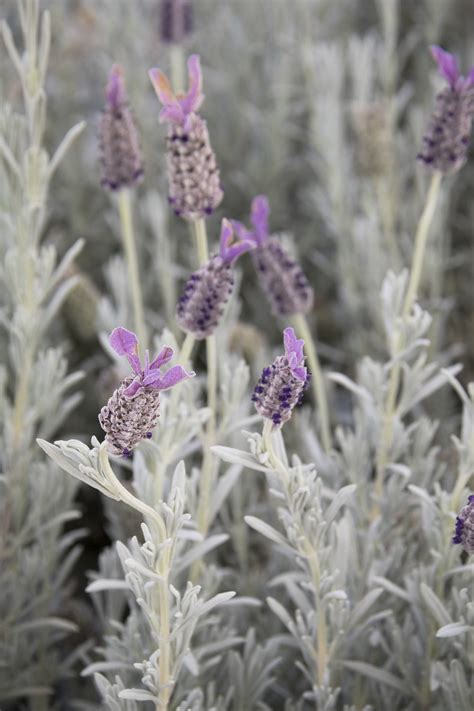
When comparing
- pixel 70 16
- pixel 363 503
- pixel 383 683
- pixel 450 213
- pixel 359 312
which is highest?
pixel 70 16

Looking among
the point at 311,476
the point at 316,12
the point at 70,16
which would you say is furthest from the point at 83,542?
the point at 70,16

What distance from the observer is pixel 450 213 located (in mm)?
1800

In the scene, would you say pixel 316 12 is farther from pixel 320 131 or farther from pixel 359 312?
pixel 359 312

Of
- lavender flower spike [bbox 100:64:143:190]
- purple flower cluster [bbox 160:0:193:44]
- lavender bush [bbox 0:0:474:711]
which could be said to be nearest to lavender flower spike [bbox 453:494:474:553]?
lavender bush [bbox 0:0:474:711]

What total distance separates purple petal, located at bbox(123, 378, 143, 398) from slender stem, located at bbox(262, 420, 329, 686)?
105mm

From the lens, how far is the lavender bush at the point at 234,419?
73 centimetres

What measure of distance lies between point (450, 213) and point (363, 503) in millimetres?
985

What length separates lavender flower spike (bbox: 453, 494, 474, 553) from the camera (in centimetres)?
67

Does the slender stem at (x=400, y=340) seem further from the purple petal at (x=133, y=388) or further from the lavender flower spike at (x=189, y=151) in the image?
the purple petal at (x=133, y=388)

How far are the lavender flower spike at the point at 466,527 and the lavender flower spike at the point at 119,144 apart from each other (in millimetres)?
505

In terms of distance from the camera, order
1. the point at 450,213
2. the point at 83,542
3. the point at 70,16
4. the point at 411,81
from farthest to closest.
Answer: the point at 70,16 < the point at 411,81 < the point at 450,213 < the point at 83,542

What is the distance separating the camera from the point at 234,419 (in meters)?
0.95

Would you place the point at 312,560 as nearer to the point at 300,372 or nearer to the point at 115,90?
the point at 300,372

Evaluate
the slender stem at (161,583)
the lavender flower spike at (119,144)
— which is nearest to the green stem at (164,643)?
the slender stem at (161,583)
